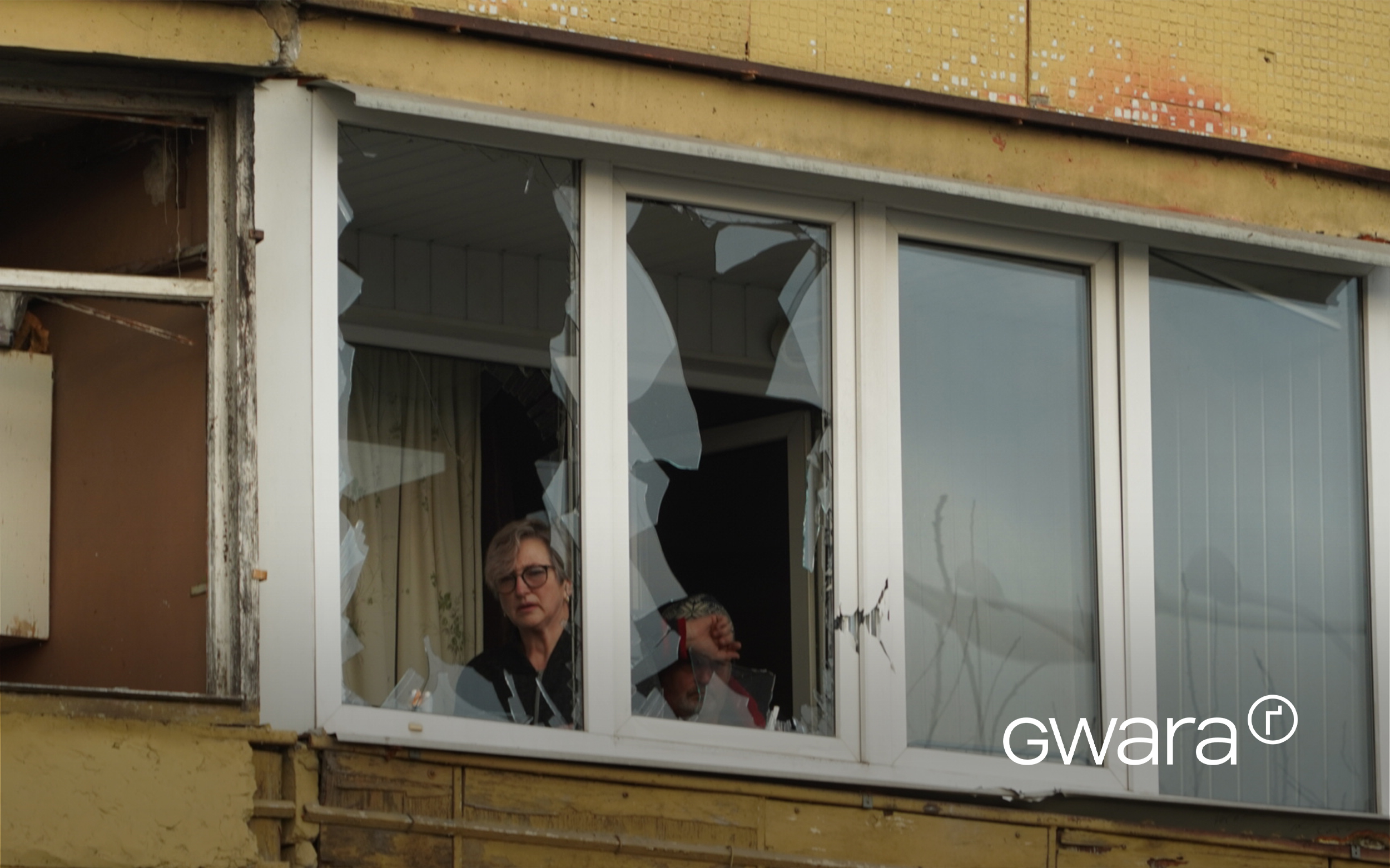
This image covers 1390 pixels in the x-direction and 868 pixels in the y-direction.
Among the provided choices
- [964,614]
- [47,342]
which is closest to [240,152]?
[47,342]

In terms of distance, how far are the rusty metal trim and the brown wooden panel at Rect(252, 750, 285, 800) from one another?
5.92 feet

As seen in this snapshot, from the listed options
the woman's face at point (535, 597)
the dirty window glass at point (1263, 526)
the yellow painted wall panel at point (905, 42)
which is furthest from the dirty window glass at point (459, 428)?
the dirty window glass at point (1263, 526)

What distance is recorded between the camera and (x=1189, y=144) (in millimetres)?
5645

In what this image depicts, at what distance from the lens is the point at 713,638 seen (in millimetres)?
5129

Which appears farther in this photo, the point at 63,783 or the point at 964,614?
the point at 964,614

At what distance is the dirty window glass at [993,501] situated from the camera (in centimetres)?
525

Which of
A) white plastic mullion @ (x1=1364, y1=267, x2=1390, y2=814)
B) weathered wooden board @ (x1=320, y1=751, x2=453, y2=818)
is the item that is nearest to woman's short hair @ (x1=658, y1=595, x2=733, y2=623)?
weathered wooden board @ (x1=320, y1=751, x2=453, y2=818)

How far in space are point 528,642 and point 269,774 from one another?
0.76 meters

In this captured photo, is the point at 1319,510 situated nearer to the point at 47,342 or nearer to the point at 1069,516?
the point at 1069,516

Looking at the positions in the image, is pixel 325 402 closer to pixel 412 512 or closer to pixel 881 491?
pixel 412 512

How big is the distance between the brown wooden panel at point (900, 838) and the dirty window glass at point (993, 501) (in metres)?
0.23

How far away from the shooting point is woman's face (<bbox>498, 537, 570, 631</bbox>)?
4.94m

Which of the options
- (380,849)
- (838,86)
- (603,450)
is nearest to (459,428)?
(603,450)

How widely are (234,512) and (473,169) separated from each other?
1.09 metres
